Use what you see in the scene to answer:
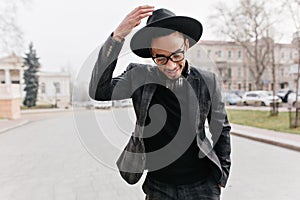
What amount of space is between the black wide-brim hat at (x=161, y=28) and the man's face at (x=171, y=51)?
4cm

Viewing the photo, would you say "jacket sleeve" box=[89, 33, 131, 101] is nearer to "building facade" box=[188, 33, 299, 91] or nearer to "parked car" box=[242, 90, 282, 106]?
"building facade" box=[188, 33, 299, 91]

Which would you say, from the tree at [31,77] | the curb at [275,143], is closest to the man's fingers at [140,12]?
the curb at [275,143]

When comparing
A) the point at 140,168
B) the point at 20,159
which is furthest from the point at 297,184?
the point at 20,159

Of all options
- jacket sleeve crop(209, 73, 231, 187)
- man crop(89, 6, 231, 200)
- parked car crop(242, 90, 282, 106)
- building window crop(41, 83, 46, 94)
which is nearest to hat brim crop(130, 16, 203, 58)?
man crop(89, 6, 231, 200)

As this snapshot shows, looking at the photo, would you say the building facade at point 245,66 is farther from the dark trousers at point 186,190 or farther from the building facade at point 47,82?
the dark trousers at point 186,190

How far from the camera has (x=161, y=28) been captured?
1.30 meters

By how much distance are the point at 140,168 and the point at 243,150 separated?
255 inches

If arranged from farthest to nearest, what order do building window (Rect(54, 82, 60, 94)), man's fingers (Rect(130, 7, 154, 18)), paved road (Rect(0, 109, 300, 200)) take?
building window (Rect(54, 82, 60, 94)) < paved road (Rect(0, 109, 300, 200)) < man's fingers (Rect(130, 7, 154, 18))

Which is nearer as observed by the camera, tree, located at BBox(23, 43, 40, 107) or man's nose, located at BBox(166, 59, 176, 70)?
man's nose, located at BBox(166, 59, 176, 70)

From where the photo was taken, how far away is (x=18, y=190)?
4.39 meters

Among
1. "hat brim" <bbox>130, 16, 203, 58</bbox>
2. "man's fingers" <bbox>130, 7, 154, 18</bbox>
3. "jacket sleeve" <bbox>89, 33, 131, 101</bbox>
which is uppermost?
"man's fingers" <bbox>130, 7, 154, 18</bbox>

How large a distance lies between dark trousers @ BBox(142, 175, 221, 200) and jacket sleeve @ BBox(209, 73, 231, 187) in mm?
60

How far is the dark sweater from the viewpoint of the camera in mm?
1358

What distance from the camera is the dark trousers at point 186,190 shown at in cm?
138
